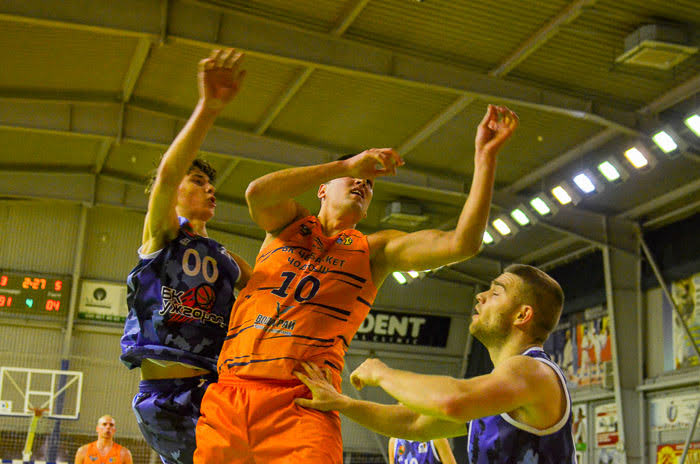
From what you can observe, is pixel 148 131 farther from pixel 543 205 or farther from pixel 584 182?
pixel 584 182

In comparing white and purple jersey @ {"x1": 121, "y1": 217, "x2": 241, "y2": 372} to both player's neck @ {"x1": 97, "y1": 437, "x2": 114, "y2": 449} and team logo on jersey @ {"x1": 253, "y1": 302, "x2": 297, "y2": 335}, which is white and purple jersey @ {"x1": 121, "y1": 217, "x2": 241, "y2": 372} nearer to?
team logo on jersey @ {"x1": 253, "y1": 302, "x2": 297, "y2": 335}

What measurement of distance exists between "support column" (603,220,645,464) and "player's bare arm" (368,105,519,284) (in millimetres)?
15114

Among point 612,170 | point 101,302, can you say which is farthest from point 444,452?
point 101,302

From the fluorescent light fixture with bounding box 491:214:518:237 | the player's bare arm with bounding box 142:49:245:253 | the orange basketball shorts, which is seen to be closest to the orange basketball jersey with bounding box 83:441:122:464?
the fluorescent light fixture with bounding box 491:214:518:237

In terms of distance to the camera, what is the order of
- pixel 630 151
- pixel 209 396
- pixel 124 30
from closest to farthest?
pixel 209 396 → pixel 124 30 → pixel 630 151

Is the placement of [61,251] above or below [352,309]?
above

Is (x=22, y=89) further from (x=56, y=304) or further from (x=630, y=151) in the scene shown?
(x=630, y=151)

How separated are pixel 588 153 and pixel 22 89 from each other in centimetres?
1080

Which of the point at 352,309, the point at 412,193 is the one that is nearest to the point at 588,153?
the point at 412,193

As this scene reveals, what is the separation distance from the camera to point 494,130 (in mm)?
3480

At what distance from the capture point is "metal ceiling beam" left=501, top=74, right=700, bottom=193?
13.3 meters

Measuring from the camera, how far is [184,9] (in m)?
12.5

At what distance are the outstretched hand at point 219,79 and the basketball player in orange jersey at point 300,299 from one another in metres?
0.43

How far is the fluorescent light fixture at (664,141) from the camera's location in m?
13.1
